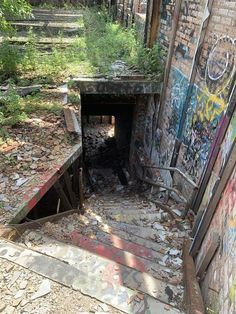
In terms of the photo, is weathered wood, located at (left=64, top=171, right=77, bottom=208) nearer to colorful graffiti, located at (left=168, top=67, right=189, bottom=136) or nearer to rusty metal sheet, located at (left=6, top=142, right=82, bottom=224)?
rusty metal sheet, located at (left=6, top=142, right=82, bottom=224)

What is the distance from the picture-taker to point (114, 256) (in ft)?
11.9

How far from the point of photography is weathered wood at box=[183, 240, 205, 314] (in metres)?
2.72

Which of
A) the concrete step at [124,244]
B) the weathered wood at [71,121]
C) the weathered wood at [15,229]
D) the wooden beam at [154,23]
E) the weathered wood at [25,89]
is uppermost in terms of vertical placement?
the wooden beam at [154,23]

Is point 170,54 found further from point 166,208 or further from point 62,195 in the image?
point 62,195

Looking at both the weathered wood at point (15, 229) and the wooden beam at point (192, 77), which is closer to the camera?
the weathered wood at point (15, 229)

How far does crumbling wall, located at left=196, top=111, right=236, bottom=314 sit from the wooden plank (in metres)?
0.06

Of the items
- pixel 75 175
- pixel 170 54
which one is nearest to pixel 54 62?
pixel 170 54

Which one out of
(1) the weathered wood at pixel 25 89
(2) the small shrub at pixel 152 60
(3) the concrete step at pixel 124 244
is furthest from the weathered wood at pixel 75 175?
(2) the small shrub at pixel 152 60

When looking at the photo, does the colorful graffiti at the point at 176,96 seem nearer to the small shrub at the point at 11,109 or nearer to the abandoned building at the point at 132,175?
the abandoned building at the point at 132,175

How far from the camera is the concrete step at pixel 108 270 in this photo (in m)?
3.03

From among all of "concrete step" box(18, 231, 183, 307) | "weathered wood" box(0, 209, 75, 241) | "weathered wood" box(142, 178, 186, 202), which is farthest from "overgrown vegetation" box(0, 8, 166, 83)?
"concrete step" box(18, 231, 183, 307)

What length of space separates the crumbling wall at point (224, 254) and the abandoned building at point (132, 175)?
0.02 m

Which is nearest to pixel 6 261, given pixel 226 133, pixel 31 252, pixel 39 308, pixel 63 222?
pixel 31 252

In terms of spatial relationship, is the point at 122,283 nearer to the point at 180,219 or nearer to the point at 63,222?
the point at 63,222
